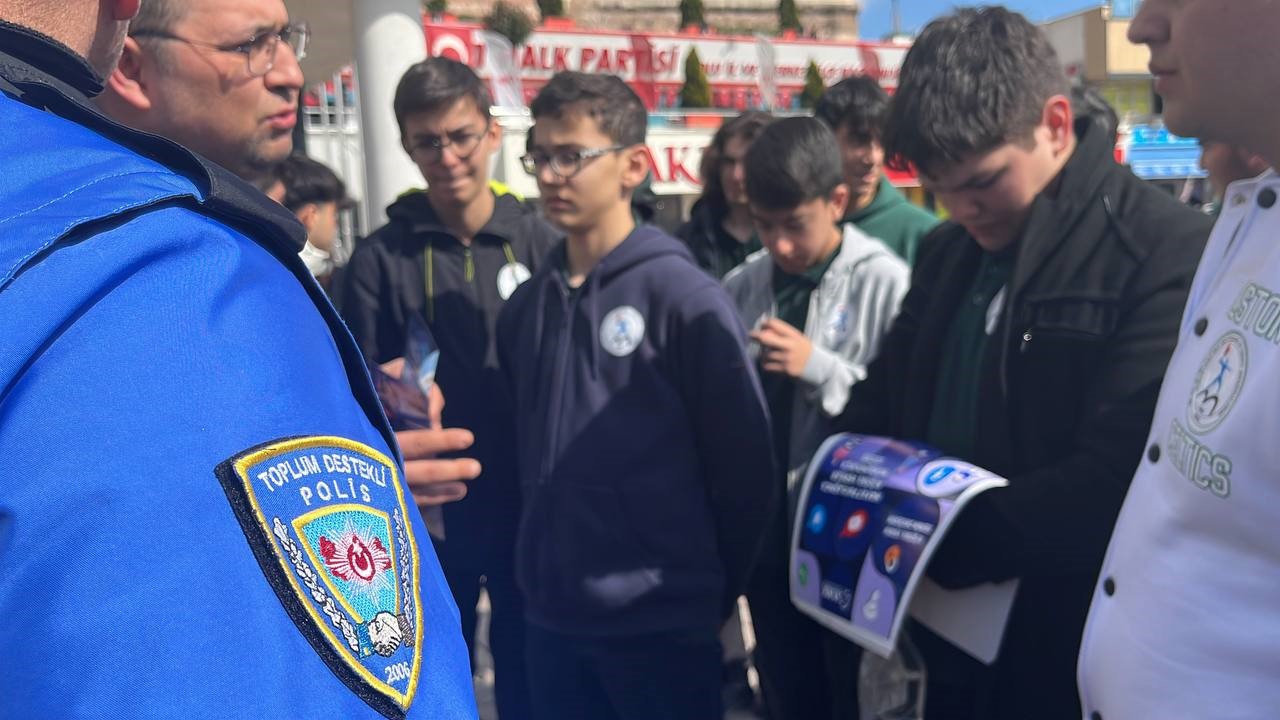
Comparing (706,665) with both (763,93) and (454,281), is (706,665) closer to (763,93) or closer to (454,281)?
(454,281)

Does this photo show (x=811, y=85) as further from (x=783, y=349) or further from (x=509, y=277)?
(x=783, y=349)

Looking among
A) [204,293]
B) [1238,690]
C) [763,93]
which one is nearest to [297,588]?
[204,293]

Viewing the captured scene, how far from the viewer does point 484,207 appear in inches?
136

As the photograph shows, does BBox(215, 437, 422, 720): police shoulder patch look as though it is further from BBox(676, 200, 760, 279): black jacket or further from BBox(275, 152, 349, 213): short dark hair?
BBox(275, 152, 349, 213): short dark hair

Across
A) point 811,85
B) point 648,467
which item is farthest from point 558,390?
point 811,85

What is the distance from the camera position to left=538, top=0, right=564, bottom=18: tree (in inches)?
1347

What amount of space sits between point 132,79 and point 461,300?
6.35ft

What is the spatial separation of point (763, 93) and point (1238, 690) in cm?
2543

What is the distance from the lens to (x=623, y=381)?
2549 mm

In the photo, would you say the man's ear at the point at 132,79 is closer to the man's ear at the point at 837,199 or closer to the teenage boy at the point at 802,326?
the teenage boy at the point at 802,326

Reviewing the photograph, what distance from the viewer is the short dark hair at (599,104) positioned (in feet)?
9.39

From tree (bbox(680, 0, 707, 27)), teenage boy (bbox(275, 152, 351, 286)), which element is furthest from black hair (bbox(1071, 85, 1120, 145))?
tree (bbox(680, 0, 707, 27))

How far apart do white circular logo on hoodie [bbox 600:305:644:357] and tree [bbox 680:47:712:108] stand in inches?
912

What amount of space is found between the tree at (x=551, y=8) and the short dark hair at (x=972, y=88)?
3388cm
